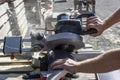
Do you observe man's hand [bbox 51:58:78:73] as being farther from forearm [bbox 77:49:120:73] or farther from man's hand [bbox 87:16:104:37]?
man's hand [bbox 87:16:104:37]

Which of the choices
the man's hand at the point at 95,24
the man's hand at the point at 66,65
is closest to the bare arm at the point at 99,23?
the man's hand at the point at 95,24

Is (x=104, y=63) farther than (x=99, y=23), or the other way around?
(x=99, y=23)

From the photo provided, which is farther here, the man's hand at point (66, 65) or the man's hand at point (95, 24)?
the man's hand at point (95, 24)

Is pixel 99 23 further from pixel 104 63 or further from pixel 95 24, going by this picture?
pixel 104 63

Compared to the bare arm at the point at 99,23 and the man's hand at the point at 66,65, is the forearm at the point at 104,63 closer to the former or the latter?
the man's hand at the point at 66,65

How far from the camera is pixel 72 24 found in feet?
6.74

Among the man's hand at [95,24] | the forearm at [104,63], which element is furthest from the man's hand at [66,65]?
the man's hand at [95,24]

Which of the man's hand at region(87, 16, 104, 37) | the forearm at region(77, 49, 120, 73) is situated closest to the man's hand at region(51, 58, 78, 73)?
the forearm at region(77, 49, 120, 73)

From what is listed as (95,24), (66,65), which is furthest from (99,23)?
(66,65)

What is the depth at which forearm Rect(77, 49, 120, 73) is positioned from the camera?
154 centimetres

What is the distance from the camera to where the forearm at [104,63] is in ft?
5.04

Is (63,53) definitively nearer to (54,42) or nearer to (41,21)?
(54,42)

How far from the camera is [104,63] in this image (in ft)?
5.07

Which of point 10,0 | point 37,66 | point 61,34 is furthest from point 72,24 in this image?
point 10,0
